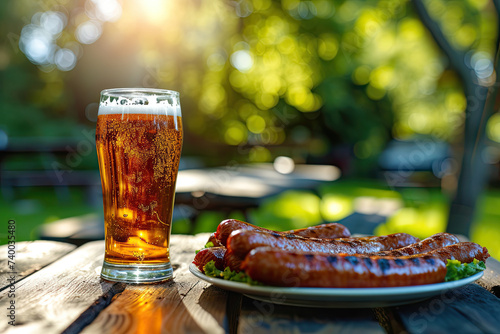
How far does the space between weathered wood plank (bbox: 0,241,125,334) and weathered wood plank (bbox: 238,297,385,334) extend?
0.47 m

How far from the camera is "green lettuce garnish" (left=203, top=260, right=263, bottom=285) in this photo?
147 centimetres

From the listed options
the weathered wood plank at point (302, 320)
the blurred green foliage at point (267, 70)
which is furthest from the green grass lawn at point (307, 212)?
the weathered wood plank at point (302, 320)

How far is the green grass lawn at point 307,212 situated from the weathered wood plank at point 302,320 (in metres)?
5.38

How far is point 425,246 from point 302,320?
1.98 feet

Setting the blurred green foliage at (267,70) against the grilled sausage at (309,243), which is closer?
the grilled sausage at (309,243)

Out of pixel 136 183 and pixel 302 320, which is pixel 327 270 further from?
pixel 136 183

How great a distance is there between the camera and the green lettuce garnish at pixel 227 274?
1471mm

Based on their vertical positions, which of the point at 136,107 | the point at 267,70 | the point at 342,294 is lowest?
the point at 342,294

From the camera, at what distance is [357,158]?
2273cm

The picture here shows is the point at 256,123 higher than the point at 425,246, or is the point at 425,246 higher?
the point at 425,246

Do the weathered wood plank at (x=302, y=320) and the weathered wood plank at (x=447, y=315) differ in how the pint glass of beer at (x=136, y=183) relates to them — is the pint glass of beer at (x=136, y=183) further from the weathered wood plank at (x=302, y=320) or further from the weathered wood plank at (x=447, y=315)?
the weathered wood plank at (x=447, y=315)

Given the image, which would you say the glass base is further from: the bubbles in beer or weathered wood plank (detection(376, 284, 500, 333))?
weathered wood plank (detection(376, 284, 500, 333))

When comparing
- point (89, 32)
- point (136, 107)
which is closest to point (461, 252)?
point (136, 107)

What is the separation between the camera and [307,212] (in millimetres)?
12070
